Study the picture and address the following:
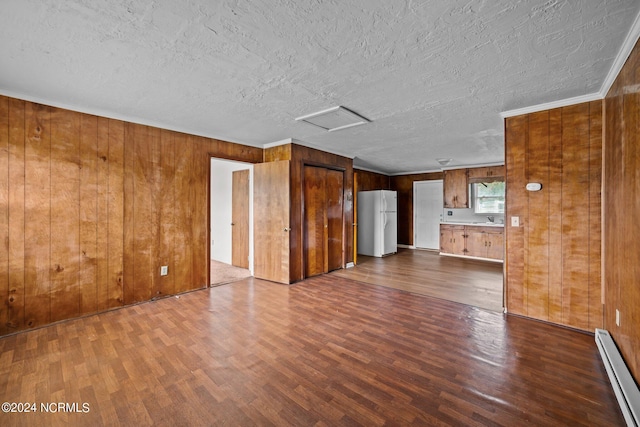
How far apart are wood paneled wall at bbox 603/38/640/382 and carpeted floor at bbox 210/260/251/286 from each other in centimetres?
458

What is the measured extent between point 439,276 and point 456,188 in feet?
10.9

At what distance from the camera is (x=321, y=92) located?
2641mm

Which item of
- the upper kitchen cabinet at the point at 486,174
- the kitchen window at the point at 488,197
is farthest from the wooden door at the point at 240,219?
the kitchen window at the point at 488,197

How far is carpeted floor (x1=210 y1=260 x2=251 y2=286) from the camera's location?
Result: 4631mm

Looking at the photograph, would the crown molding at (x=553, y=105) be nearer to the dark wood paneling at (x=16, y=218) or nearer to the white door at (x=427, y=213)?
the white door at (x=427, y=213)

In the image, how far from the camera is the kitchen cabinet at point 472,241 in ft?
21.1

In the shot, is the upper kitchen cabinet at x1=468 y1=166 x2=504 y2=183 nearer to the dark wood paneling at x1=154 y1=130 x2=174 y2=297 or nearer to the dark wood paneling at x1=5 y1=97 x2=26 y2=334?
the dark wood paneling at x1=154 y1=130 x2=174 y2=297

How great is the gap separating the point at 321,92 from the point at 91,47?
1.78 metres

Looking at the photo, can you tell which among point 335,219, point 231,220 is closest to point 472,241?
point 335,219

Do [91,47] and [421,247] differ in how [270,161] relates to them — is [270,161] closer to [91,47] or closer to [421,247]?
[91,47]

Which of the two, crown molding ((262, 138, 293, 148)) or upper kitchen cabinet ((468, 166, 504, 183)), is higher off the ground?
crown molding ((262, 138, 293, 148))

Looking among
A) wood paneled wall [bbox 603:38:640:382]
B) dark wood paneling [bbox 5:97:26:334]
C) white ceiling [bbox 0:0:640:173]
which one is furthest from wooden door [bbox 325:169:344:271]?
dark wood paneling [bbox 5:97:26:334]

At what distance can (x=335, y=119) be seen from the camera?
11.2 feet

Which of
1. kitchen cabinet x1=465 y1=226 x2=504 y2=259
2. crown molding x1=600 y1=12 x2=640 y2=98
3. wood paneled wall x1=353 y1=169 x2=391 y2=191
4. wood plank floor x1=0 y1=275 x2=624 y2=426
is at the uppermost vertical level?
crown molding x1=600 y1=12 x2=640 y2=98
